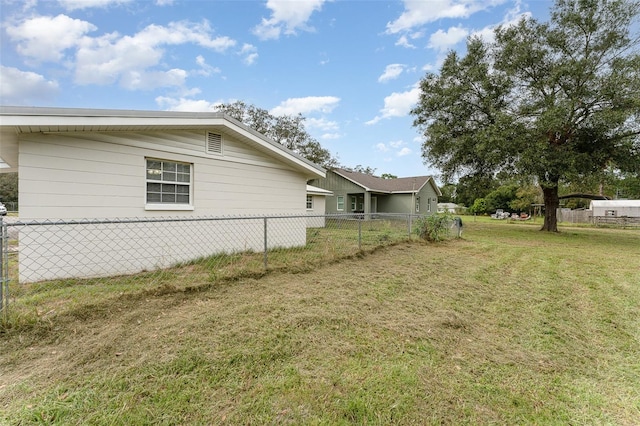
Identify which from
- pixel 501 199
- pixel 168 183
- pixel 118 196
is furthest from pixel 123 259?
pixel 501 199

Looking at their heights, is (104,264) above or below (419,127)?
below

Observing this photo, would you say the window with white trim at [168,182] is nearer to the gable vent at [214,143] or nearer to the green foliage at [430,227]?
the gable vent at [214,143]

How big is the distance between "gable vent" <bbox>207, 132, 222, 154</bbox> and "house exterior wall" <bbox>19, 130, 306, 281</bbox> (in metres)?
0.13

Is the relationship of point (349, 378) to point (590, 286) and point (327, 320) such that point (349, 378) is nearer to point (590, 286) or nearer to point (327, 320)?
point (327, 320)

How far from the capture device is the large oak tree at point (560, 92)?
11.9m

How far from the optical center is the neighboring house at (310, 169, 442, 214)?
69.7 ft

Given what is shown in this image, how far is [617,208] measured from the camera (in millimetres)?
31344

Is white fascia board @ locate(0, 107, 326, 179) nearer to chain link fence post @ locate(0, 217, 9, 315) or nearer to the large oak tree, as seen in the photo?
chain link fence post @ locate(0, 217, 9, 315)

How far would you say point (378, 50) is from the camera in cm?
1176

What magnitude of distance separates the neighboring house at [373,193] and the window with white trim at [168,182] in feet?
48.8

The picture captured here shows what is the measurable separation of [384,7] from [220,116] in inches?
288

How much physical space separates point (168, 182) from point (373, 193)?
17.9m

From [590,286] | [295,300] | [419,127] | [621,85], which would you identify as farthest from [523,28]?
[295,300]

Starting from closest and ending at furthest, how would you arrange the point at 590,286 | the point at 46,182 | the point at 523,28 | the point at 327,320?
the point at 327,320, the point at 46,182, the point at 590,286, the point at 523,28
